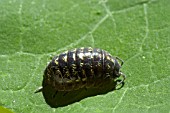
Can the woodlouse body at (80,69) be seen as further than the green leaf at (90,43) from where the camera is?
Yes

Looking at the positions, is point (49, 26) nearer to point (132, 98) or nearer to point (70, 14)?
point (70, 14)

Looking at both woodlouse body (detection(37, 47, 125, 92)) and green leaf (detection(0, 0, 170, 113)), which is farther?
woodlouse body (detection(37, 47, 125, 92))

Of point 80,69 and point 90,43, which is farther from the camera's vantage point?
point 90,43

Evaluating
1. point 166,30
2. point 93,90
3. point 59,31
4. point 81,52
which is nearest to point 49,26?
point 59,31

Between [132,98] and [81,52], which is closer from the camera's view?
[132,98]
